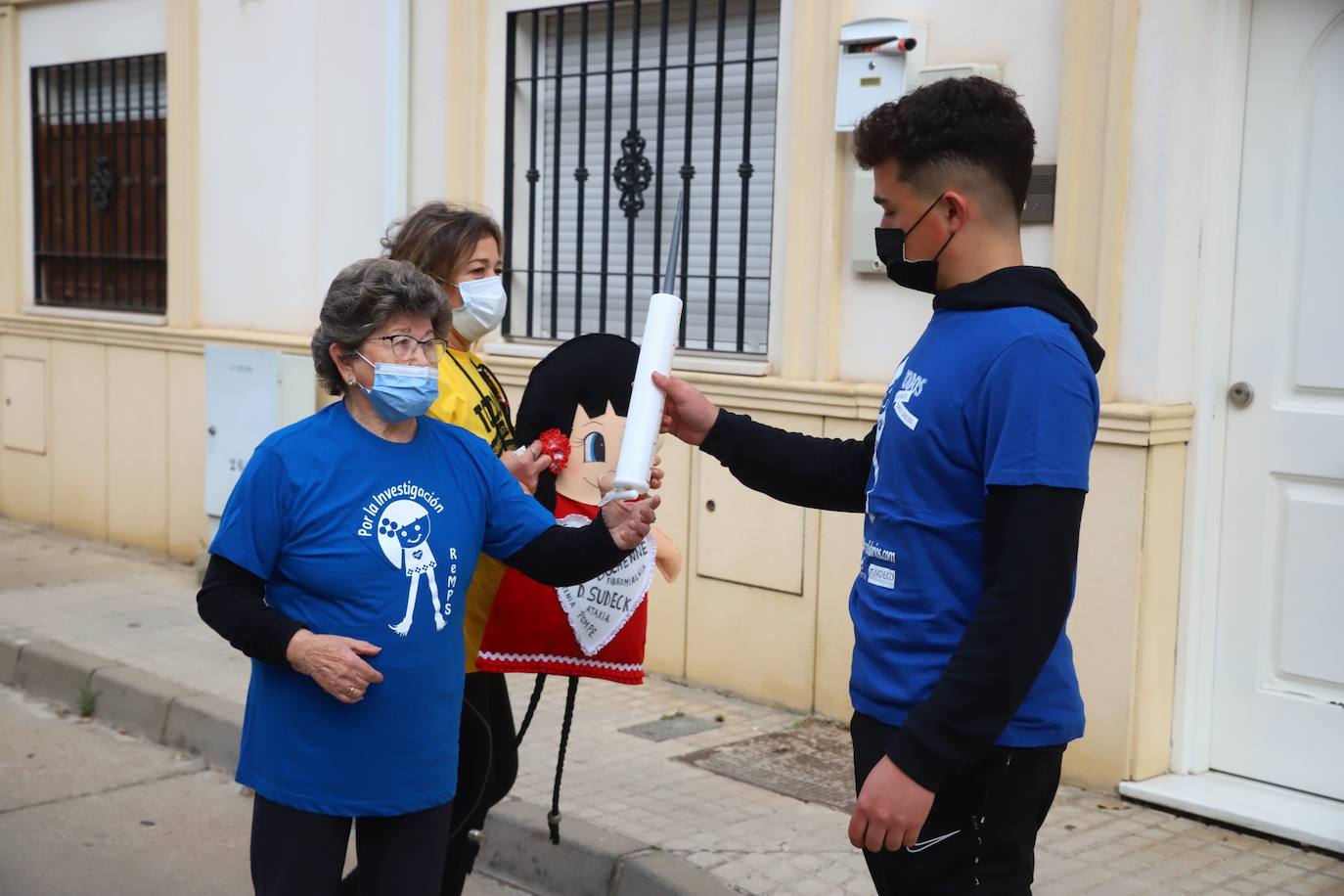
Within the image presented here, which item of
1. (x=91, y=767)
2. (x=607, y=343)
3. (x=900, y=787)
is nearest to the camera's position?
(x=900, y=787)

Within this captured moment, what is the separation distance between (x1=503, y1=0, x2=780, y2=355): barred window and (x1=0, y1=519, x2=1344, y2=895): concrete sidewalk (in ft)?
5.64

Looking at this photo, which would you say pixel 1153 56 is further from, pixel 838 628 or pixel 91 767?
pixel 91 767

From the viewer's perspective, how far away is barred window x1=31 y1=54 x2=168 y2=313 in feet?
32.4

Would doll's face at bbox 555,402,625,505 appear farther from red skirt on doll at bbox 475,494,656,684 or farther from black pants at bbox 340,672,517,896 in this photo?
black pants at bbox 340,672,517,896

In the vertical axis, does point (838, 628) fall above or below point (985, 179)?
below

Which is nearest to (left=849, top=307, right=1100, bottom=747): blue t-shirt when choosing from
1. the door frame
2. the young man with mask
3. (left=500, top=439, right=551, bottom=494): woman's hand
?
the young man with mask

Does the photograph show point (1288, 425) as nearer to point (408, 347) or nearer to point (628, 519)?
point (628, 519)

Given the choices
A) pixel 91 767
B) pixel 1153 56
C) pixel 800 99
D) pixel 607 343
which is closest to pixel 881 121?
pixel 607 343

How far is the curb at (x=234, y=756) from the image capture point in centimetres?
454

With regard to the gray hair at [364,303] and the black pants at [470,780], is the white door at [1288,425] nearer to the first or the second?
the black pants at [470,780]

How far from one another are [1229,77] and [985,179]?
9.68 ft

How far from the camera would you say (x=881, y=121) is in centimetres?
256

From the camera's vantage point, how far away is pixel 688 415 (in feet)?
10.3

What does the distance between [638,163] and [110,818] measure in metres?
3.53
